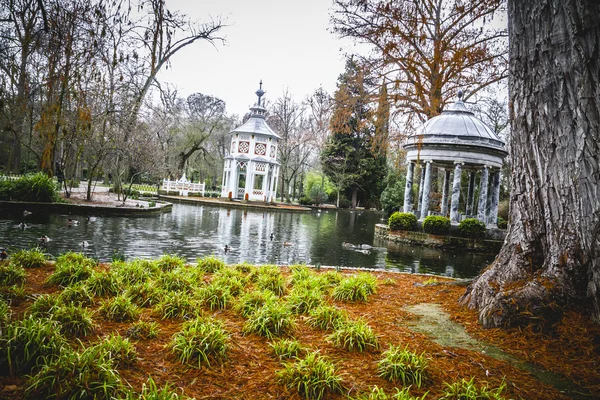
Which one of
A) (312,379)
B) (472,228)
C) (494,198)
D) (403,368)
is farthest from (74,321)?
(494,198)

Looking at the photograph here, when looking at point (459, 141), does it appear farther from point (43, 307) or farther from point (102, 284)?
point (43, 307)

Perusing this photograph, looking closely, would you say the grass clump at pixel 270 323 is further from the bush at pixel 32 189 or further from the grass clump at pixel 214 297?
the bush at pixel 32 189

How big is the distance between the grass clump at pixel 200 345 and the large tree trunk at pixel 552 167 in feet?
9.07

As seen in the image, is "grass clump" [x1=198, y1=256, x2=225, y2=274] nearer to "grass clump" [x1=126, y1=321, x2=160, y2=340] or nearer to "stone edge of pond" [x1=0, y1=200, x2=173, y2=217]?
"grass clump" [x1=126, y1=321, x2=160, y2=340]

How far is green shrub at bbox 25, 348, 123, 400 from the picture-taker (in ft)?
7.32

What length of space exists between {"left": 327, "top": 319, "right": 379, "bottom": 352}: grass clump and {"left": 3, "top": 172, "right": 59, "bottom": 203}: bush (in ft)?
49.9

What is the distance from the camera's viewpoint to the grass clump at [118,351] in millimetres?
2645

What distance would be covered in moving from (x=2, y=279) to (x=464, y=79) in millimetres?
20906

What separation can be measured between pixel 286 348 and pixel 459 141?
53.0ft

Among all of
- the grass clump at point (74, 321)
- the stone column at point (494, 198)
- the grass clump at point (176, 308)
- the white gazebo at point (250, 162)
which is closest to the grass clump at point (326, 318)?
the grass clump at point (176, 308)

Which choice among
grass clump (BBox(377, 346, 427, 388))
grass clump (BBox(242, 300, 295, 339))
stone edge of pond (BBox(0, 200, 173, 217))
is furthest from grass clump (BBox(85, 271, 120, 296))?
stone edge of pond (BBox(0, 200, 173, 217))

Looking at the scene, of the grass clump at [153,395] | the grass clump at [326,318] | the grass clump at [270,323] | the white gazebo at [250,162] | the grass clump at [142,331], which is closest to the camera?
the grass clump at [153,395]

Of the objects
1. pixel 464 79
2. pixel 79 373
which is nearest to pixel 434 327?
pixel 79 373

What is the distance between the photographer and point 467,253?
15.1m
